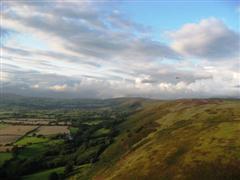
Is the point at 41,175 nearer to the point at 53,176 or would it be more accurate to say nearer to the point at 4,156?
the point at 53,176

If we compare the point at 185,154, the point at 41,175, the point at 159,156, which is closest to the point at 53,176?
the point at 41,175

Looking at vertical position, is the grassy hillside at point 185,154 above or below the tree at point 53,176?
above

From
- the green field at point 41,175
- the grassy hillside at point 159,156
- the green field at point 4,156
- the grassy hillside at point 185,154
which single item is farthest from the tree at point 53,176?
the green field at point 4,156

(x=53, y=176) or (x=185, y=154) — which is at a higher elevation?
(x=185, y=154)

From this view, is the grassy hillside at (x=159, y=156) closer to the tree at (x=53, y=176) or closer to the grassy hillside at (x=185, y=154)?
the grassy hillside at (x=185, y=154)

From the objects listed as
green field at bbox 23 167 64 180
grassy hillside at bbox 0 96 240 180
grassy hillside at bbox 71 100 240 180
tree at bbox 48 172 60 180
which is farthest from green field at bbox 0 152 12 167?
grassy hillside at bbox 71 100 240 180

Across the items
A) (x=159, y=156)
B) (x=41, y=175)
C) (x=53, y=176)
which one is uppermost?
(x=159, y=156)

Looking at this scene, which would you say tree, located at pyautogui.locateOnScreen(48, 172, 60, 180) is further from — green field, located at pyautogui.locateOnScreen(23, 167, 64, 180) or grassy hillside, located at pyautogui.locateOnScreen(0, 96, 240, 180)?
green field, located at pyautogui.locateOnScreen(23, 167, 64, 180)

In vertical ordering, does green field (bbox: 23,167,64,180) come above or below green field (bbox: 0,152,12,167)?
below

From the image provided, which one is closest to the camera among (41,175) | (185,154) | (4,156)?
(185,154)

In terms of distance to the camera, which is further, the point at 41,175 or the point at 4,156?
the point at 4,156

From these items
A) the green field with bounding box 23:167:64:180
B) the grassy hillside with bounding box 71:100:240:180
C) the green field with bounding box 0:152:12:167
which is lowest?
the green field with bounding box 23:167:64:180

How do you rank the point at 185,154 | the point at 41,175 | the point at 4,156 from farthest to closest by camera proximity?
the point at 4,156 → the point at 41,175 → the point at 185,154
